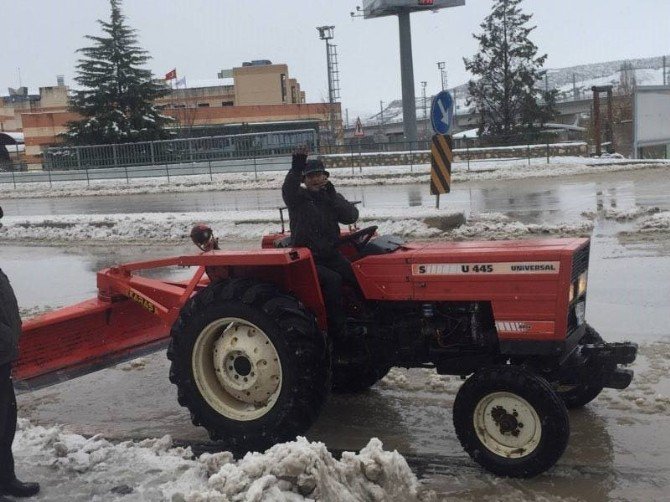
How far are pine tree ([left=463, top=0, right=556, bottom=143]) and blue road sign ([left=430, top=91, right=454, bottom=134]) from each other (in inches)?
1128

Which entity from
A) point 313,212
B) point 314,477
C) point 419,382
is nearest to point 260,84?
point 419,382

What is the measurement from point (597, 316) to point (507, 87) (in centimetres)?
3720

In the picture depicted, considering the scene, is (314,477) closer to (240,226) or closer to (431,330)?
(431,330)

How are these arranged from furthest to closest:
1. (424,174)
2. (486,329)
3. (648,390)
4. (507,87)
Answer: (507,87)
(424,174)
(648,390)
(486,329)

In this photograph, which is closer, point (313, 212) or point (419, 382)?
point (313, 212)

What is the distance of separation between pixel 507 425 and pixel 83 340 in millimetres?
3046

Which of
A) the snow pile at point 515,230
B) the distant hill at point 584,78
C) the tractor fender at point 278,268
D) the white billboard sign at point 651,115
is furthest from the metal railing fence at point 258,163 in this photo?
the distant hill at point 584,78

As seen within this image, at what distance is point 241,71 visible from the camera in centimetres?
7319

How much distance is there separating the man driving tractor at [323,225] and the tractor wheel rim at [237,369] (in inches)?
17.9

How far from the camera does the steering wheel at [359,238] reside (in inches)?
184

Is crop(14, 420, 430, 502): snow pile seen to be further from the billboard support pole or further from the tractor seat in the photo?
the billboard support pole

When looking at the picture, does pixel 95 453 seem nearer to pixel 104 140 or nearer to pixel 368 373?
pixel 368 373

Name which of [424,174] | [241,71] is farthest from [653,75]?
[424,174]

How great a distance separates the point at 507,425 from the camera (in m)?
4.00
